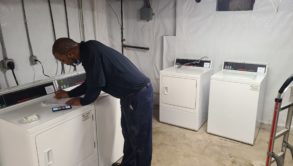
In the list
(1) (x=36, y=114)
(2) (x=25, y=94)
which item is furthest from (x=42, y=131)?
(2) (x=25, y=94)

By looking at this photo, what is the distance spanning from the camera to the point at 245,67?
10.0 feet

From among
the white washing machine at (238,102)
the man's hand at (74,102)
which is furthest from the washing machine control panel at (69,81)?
the white washing machine at (238,102)

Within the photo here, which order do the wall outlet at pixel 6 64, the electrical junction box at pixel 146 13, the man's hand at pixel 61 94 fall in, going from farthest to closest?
the electrical junction box at pixel 146 13, the wall outlet at pixel 6 64, the man's hand at pixel 61 94

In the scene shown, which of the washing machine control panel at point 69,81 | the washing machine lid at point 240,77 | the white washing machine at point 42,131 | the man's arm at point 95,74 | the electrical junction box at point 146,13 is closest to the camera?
the white washing machine at point 42,131

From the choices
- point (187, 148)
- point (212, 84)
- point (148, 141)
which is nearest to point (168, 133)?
point (187, 148)

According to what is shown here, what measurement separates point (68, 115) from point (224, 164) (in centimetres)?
164

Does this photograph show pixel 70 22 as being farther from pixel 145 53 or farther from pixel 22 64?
pixel 145 53

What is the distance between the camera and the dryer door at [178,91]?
118 inches

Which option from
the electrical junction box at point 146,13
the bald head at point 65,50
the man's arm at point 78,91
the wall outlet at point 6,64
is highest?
the electrical junction box at point 146,13

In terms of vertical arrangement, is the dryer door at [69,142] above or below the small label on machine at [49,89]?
below

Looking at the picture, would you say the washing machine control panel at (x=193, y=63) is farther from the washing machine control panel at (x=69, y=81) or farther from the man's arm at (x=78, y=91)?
the man's arm at (x=78, y=91)

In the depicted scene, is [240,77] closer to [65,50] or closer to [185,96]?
[185,96]

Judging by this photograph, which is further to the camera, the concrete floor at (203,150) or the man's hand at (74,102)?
the concrete floor at (203,150)

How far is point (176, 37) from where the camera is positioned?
141 inches
